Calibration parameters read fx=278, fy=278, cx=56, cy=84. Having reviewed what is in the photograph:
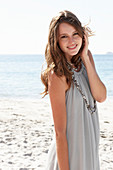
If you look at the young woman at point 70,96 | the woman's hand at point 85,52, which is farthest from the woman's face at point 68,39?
the woman's hand at point 85,52

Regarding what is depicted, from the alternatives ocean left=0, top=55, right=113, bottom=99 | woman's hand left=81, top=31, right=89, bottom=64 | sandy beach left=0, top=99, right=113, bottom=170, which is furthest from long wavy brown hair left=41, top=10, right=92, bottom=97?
ocean left=0, top=55, right=113, bottom=99

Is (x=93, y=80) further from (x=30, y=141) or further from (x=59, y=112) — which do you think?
(x=30, y=141)

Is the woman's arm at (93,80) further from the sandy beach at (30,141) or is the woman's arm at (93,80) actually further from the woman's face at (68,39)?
the sandy beach at (30,141)

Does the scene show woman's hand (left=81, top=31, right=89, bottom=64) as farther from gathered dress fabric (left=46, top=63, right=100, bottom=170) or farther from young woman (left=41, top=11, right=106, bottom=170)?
gathered dress fabric (left=46, top=63, right=100, bottom=170)

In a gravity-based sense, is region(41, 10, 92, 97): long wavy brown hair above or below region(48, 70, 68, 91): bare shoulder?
above

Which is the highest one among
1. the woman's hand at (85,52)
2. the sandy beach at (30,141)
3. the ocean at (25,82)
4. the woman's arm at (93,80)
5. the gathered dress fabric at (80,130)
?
the woman's hand at (85,52)

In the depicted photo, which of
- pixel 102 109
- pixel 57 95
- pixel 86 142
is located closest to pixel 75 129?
pixel 86 142

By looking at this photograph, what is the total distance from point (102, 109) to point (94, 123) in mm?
9637

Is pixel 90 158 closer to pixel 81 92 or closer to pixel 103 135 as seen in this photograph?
pixel 81 92

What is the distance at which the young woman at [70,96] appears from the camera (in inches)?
78.1

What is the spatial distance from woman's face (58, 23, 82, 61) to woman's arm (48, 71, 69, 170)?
23 centimetres

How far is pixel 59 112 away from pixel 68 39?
1.78 ft

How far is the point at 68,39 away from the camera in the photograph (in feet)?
6.74

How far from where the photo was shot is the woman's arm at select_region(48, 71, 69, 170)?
195 centimetres
